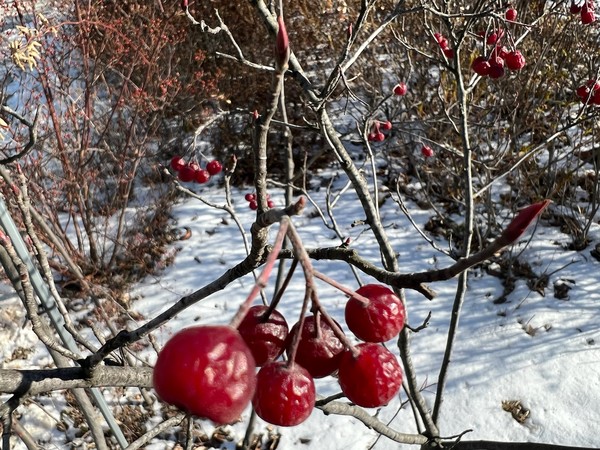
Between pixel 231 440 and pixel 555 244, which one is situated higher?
pixel 555 244

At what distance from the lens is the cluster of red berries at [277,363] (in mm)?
493

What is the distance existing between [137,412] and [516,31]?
3854 millimetres

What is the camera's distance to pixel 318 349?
697 mm

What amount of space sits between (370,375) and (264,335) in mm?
151

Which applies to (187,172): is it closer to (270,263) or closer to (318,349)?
(318,349)

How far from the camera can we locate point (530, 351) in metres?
3.21

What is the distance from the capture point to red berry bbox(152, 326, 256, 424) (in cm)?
49

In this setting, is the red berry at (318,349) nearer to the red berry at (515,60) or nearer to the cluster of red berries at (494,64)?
the cluster of red berries at (494,64)

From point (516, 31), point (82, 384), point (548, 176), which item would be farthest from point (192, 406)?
point (516, 31)

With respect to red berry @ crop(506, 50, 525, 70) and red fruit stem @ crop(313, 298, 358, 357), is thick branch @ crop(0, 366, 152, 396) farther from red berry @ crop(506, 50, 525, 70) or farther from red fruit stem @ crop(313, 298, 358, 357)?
red berry @ crop(506, 50, 525, 70)

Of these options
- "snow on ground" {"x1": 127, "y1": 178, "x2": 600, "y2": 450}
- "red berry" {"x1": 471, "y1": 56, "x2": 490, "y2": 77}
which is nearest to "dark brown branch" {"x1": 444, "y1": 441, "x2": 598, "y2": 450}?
"snow on ground" {"x1": 127, "y1": 178, "x2": 600, "y2": 450}

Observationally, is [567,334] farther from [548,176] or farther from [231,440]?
[231,440]

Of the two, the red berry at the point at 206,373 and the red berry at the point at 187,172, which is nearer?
the red berry at the point at 206,373

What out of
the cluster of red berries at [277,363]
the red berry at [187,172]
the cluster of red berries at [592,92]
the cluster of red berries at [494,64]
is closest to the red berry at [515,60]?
the cluster of red berries at [494,64]
